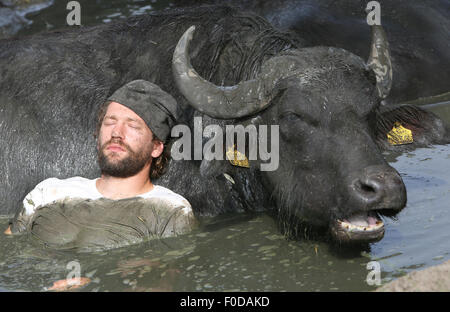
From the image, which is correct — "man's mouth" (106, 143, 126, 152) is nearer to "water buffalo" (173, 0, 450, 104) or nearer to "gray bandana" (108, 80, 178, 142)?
"gray bandana" (108, 80, 178, 142)

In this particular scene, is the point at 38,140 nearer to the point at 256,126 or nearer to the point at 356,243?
the point at 256,126

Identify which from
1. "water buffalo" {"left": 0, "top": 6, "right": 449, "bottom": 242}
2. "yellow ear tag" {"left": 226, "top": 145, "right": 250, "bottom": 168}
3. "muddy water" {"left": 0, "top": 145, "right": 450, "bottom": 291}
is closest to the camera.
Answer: "muddy water" {"left": 0, "top": 145, "right": 450, "bottom": 291}

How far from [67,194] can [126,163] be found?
0.45m

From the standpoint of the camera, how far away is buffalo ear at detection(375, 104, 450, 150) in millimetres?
5750

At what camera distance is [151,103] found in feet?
17.5

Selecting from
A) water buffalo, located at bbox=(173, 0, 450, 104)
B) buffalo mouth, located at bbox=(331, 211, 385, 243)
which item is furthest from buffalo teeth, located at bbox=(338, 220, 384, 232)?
water buffalo, located at bbox=(173, 0, 450, 104)

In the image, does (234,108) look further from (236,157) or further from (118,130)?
(118,130)

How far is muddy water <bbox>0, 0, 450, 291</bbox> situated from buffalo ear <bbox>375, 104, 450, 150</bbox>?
47 cm

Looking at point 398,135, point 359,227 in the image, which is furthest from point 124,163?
point 398,135

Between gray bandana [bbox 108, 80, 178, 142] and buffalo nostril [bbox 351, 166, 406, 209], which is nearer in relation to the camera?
buffalo nostril [bbox 351, 166, 406, 209]

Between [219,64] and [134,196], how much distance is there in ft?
4.33

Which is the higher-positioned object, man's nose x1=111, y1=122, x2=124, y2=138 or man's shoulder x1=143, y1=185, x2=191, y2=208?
man's nose x1=111, y1=122, x2=124, y2=138

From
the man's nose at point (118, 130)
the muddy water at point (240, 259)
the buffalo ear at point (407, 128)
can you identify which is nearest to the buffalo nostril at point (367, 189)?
the muddy water at point (240, 259)

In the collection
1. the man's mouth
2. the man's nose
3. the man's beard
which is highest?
the man's nose
